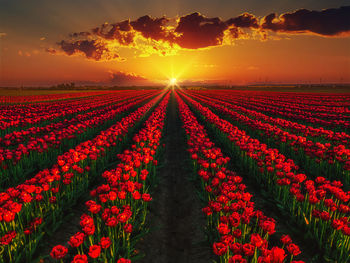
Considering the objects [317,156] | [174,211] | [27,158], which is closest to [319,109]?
[317,156]

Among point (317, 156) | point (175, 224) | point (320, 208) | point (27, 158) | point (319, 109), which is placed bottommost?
point (175, 224)

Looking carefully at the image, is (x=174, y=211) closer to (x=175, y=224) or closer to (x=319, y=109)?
(x=175, y=224)

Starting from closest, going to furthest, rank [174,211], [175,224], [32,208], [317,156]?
[32,208]
[175,224]
[174,211]
[317,156]

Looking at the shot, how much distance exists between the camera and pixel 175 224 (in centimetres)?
510

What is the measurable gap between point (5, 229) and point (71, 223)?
130 cm

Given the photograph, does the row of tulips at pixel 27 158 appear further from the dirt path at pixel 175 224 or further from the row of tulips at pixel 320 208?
the row of tulips at pixel 320 208

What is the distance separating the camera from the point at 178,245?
439 cm

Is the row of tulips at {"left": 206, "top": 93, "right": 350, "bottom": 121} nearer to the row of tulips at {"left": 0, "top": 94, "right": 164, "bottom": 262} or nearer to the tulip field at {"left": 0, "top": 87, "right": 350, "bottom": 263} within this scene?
the tulip field at {"left": 0, "top": 87, "right": 350, "bottom": 263}

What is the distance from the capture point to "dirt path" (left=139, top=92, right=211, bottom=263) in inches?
163

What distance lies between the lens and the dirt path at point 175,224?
413 cm

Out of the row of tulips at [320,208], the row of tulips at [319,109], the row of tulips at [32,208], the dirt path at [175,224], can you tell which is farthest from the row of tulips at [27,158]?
the row of tulips at [319,109]

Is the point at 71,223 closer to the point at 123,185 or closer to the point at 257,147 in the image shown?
the point at 123,185

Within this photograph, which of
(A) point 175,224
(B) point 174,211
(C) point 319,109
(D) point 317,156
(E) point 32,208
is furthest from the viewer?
(C) point 319,109

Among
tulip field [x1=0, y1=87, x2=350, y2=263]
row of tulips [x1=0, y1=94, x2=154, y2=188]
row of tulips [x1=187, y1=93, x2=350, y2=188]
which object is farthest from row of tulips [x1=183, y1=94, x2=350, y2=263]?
row of tulips [x1=0, y1=94, x2=154, y2=188]
